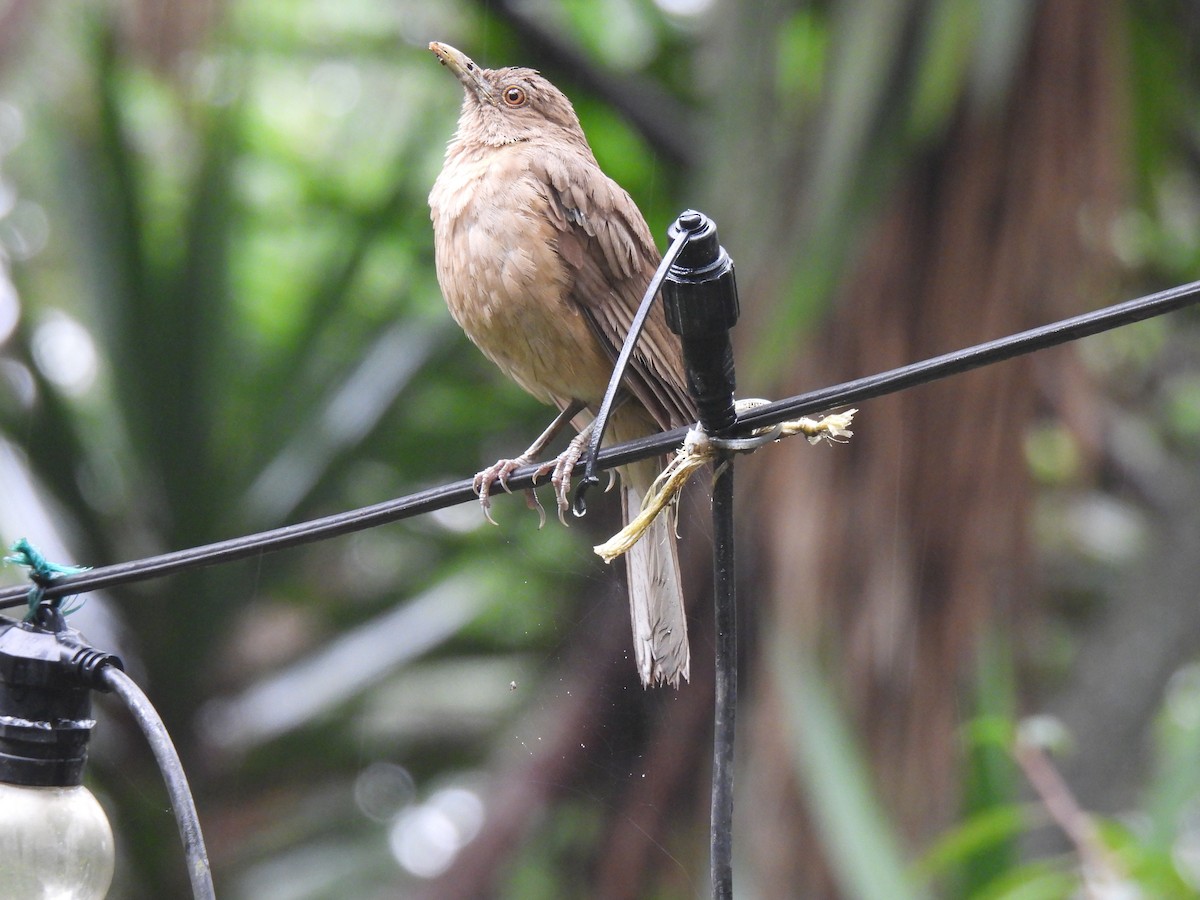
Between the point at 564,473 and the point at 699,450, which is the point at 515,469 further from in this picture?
the point at 699,450

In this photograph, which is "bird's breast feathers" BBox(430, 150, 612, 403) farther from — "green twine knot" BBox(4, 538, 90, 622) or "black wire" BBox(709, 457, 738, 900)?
"black wire" BBox(709, 457, 738, 900)

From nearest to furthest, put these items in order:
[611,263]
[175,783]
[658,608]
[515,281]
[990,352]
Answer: [990,352], [175,783], [658,608], [515,281], [611,263]

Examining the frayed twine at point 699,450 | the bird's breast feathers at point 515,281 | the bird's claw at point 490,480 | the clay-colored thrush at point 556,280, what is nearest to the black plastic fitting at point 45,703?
the bird's claw at point 490,480

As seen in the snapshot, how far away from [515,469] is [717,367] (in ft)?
3.90

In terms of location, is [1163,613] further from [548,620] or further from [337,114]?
[337,114]

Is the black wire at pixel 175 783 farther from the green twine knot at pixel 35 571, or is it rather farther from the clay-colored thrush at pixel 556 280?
the clay-colored thrush at pixel 556 280

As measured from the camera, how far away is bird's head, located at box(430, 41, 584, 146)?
143 inches

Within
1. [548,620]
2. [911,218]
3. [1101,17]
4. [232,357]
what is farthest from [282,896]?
[1101,17]

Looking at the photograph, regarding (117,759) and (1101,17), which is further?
(117,759)

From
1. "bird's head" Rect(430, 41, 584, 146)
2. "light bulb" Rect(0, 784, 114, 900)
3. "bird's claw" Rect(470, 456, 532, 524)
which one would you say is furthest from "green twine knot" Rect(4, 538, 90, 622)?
"bird's head" Rect(430, 41, 584, 146)

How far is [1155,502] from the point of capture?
23.6 feet

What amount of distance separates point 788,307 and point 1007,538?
1143 mm

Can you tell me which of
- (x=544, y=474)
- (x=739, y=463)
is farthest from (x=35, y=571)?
(x=739, y=463)

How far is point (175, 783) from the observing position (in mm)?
1920
